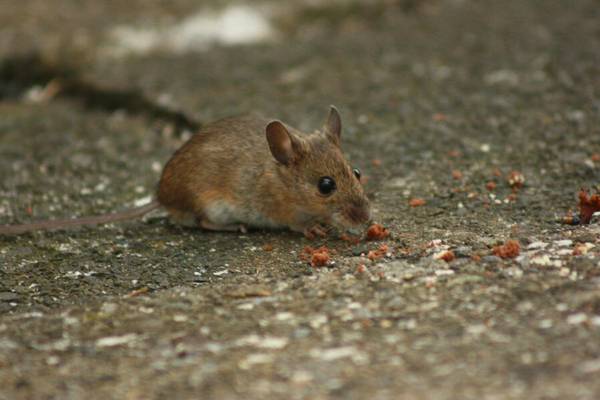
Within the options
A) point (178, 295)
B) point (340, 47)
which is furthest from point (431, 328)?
point (340, 47)

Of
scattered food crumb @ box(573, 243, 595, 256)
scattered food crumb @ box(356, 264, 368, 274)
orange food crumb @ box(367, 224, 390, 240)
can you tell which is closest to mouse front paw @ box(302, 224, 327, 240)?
orange food crumb @ box(367, 224, 390, 240)

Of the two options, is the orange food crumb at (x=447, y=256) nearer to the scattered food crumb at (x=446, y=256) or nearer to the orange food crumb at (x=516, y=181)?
the scattered food crumb at (x=446, y=256)

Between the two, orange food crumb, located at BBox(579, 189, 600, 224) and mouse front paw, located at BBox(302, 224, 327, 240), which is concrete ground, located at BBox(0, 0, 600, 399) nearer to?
mouse front paw, located at BBox(302, 224, 327, 240)

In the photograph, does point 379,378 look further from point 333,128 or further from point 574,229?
point 333,128

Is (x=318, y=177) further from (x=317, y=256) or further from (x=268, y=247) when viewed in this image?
(x=317, y=256)

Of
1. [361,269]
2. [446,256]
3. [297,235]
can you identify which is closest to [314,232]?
[297,235]

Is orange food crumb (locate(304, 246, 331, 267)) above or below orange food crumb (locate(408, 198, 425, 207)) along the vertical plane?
below

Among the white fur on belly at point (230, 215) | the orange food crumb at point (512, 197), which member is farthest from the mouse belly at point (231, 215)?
the orange food crumb at point (512, 197)

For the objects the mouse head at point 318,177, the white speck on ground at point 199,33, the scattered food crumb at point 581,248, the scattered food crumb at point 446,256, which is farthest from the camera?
the white speck on ground at point 199,33
